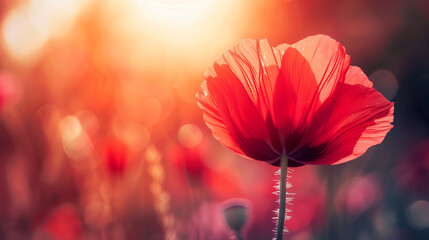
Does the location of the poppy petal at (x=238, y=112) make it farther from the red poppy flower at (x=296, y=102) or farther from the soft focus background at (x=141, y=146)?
the soft focus background at (x=141, y=146)

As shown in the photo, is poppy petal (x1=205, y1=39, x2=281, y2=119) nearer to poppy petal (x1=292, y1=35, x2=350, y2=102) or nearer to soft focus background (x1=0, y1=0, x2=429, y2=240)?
poppy petal (x1=292, y1=35, x2=350, y2=102)

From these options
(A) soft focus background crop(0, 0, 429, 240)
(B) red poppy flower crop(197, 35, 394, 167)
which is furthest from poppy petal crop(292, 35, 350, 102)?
(A) soft focus background crop(0, 0, 429, 240)

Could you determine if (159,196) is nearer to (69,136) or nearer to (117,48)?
(69,136)

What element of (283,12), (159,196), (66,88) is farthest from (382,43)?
(159,196)

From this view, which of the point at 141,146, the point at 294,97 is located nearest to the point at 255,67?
the point at 294,97

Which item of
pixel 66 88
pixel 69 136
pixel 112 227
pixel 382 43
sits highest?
pixel 382 43

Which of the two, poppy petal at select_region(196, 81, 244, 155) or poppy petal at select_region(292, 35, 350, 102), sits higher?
poppy petal at select_region(292, 35, 350, 102)

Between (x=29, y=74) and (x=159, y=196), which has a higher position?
(x=29, y=74)
